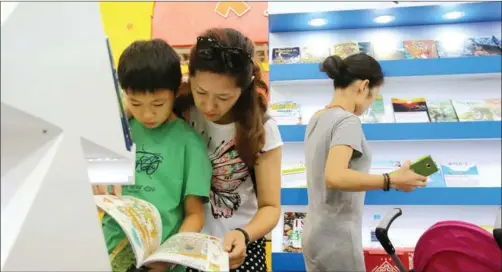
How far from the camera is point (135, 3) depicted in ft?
10.6

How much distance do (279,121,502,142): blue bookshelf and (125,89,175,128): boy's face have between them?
2.05 metres

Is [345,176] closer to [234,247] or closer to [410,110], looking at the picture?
[234,247]

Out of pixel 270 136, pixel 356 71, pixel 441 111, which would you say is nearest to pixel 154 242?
pixel 270 136

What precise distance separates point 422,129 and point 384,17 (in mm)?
766

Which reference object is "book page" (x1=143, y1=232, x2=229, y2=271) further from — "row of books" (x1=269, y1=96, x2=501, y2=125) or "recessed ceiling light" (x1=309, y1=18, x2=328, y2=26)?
"recessed ceiling light" (x1=309, y1=18, x2=328, y2=26)

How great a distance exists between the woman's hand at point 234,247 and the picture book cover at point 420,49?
2.42 m

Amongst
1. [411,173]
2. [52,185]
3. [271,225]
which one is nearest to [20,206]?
[52,185]

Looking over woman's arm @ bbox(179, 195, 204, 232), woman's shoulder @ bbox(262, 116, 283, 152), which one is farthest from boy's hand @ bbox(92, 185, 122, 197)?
woman's shoulder @ bbox(262, 116, 283, 152)

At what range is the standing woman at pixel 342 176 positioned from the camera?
1544 millimetres

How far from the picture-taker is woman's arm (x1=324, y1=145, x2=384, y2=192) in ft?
4.95

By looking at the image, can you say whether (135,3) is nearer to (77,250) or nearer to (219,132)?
(219,132)

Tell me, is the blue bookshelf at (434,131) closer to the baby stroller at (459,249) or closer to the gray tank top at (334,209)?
the gray tank top at (334,209)

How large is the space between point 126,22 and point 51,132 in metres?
2.85

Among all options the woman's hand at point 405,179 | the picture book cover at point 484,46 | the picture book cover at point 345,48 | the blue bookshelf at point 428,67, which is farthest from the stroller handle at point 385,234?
the picture book cover at point 484,46
